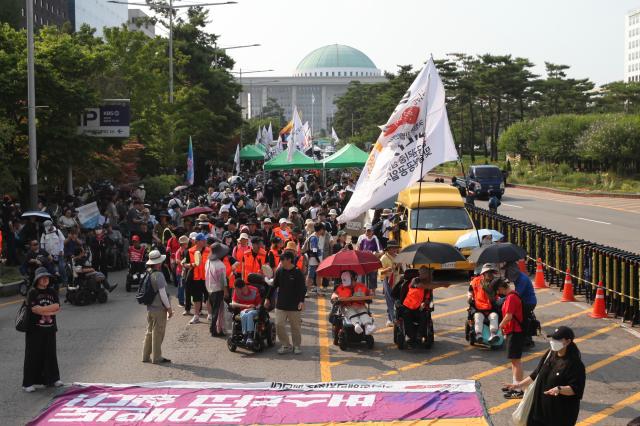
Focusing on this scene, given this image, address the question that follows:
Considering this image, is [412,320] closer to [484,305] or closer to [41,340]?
[484,305]

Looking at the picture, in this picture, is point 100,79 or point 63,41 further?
point 100,79

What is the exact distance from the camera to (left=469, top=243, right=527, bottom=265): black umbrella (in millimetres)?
12625

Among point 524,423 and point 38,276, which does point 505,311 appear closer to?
point 524,423

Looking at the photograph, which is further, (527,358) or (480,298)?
(480,298)

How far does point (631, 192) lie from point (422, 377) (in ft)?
135

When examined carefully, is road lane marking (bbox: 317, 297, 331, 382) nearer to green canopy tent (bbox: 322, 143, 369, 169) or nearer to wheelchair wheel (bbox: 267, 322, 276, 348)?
wheelchair wheel (bbox: 267, 322, 276, 348)

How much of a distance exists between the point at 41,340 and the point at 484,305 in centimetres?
598

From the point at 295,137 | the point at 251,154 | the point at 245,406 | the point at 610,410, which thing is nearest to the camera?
the point at 610,410

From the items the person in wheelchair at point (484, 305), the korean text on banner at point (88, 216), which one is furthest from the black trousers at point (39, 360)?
the korean text on banner at point (88, 216)

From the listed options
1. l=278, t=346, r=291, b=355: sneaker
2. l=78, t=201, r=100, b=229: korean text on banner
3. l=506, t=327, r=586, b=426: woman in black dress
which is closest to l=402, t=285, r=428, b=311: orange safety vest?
l=278, t=346, r=291, b=355: sneaker

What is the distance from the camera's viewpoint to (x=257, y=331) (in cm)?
1292

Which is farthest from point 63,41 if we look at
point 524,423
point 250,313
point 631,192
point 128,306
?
point 631,192

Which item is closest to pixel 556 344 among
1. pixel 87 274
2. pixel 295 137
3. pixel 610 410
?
pixel 610 410

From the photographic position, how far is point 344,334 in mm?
12930
